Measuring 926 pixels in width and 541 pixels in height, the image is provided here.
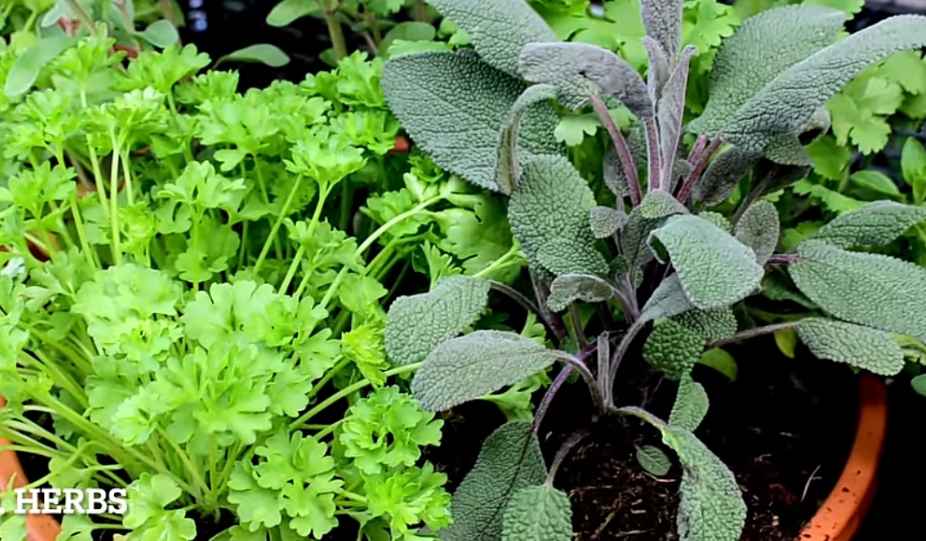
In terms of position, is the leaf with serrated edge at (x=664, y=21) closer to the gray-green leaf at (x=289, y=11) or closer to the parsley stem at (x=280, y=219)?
the parsley stem at (x=280, y=219)

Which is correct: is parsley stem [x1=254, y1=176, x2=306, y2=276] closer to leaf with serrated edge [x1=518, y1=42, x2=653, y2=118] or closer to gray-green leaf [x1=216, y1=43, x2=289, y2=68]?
leaf with serrated edge [x1=518, y1=42, x2=653, y2=118]

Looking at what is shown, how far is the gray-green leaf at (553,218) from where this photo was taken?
2.37 feet

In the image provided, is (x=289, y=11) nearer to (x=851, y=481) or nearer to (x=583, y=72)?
(x=583, y=72)

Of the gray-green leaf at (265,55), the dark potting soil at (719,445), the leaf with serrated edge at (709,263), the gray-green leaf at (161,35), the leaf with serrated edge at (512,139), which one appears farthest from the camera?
the gray-green leaf at (265,55)

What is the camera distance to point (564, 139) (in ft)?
2.60

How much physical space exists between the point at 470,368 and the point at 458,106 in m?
0.24

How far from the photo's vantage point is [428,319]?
2.26ft

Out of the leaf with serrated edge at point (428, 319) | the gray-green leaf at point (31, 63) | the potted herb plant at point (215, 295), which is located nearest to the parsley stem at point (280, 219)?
the potted herb plant at point (215, 295)

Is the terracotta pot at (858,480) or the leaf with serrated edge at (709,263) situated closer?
the leaf with serrated edge at (709,263)

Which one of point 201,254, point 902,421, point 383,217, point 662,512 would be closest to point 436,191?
point 383,217

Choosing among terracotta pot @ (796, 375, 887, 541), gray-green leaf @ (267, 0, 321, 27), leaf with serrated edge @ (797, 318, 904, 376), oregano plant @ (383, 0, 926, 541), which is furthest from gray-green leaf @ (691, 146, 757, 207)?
gray-green leaf @ (267, 0, 321, 27)

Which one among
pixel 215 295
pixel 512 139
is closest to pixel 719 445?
pixel 512 139

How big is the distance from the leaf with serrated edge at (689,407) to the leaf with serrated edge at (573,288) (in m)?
0.08

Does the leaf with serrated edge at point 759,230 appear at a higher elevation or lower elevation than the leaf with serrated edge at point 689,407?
higher
